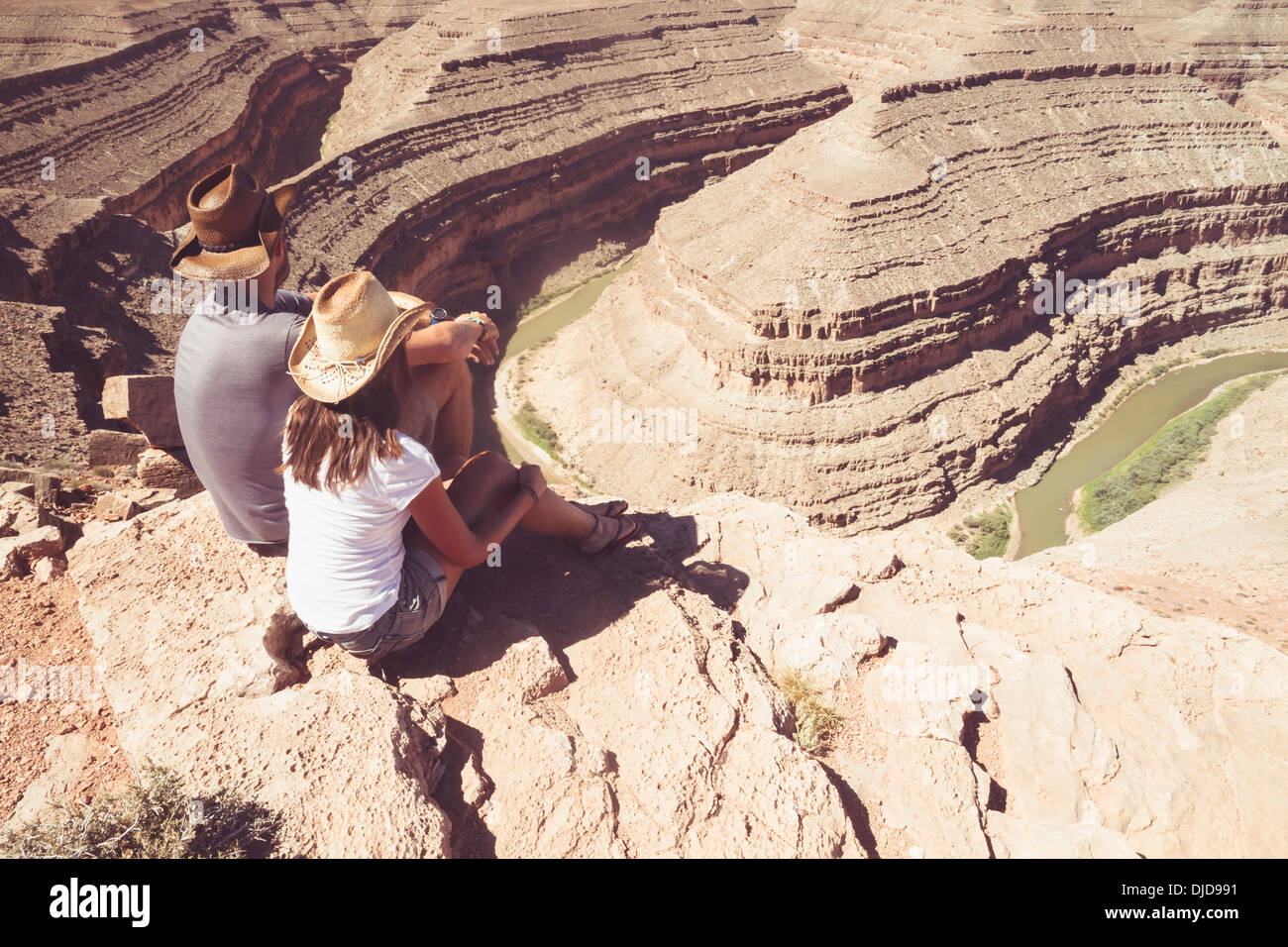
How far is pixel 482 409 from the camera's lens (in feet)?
77.4

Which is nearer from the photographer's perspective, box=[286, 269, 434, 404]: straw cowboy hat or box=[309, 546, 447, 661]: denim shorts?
box=[286, 269, 434, 404]: straw cowboy hat

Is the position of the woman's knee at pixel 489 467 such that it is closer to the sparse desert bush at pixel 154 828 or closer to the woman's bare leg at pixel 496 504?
the woman's bare leg at pixel 496 504

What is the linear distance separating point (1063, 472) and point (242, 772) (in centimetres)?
→ 2138

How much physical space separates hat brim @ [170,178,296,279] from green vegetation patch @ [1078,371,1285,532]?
61.1 ft

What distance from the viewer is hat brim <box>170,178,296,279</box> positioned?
5785mm

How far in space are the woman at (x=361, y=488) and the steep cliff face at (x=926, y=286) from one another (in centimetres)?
1476

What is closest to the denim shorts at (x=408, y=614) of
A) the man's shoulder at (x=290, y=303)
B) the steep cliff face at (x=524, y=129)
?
the man's shoulder at (x=290, y=303)

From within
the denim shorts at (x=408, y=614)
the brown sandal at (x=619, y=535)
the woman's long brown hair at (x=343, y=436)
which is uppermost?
the woman's long brown hair at (x=343, y=436)

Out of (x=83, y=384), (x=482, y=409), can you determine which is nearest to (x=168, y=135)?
(x=482, y=409)

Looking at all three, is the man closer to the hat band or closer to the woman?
the hat band

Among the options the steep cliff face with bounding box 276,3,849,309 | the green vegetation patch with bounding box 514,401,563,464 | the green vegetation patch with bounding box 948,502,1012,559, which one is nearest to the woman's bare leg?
the green vegetation patch with bounding box 948,502,1012,559

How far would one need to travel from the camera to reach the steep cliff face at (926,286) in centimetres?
1989

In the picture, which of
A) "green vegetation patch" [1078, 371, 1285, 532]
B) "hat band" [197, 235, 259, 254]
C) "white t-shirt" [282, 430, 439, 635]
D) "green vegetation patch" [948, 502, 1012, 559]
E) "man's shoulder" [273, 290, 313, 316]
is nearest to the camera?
"white t-shirt" [282, 430, 439, 635]

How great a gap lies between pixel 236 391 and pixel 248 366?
0.19 meters
